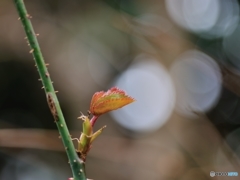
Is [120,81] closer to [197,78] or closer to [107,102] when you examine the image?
[197,78]

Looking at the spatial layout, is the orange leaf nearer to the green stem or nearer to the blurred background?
the green stem

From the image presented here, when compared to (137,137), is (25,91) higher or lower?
higher

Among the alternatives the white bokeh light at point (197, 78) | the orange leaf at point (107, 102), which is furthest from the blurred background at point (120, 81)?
the orange leaf at point (107, 102)

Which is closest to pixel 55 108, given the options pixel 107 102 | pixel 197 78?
pixel 107 102

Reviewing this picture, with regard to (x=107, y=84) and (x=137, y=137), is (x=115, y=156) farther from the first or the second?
(x=107, y=84)

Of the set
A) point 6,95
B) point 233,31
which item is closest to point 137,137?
point 6,95

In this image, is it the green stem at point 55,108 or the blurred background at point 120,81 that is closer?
the green stem at point 55,108

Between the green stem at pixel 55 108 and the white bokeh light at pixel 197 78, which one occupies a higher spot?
the green stem at pixel 55 108

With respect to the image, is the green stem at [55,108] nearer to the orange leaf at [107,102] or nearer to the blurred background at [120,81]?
the orange leaf at [107,102]
